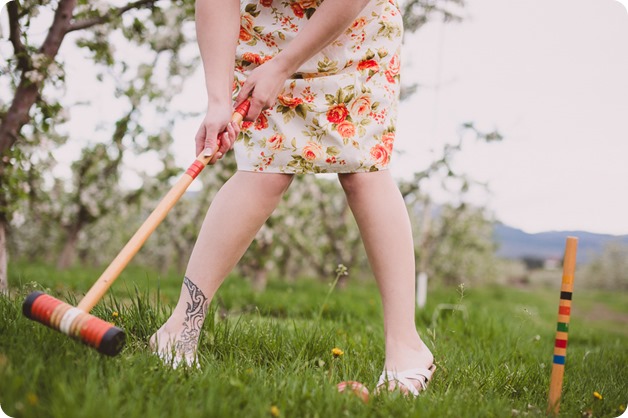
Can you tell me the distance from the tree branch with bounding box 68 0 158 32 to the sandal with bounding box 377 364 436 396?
2.31m

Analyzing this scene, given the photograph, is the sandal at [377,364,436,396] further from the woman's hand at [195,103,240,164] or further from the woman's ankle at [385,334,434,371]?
the woman's hand at [195,103,240,164]

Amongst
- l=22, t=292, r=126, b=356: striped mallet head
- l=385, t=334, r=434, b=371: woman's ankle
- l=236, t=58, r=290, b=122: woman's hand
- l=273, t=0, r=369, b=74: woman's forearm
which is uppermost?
l=273, t=0, r=369, b=74: woman's forearm

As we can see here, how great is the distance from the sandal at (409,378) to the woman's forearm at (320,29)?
969mm

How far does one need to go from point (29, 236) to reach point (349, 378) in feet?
47.6

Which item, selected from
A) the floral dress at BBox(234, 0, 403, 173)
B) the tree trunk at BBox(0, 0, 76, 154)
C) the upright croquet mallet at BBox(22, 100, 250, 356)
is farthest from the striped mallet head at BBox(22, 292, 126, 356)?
the tree trunk at BBox(0, 0, 76, 154)

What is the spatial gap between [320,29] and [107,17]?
5.78 ft

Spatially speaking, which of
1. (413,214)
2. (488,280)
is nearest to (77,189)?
(413,214)

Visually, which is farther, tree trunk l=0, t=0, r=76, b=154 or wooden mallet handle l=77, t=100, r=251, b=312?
tree trunk l=0, t=0, r=76, b=154

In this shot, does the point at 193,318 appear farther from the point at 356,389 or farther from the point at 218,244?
the point at 356,389

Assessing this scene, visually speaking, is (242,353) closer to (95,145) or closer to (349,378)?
(349,378)

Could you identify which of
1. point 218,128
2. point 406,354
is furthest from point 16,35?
point 406,354

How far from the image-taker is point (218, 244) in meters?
1.89

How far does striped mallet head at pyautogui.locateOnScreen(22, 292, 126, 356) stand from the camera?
1.45 meters

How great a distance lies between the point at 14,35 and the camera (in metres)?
2.87
